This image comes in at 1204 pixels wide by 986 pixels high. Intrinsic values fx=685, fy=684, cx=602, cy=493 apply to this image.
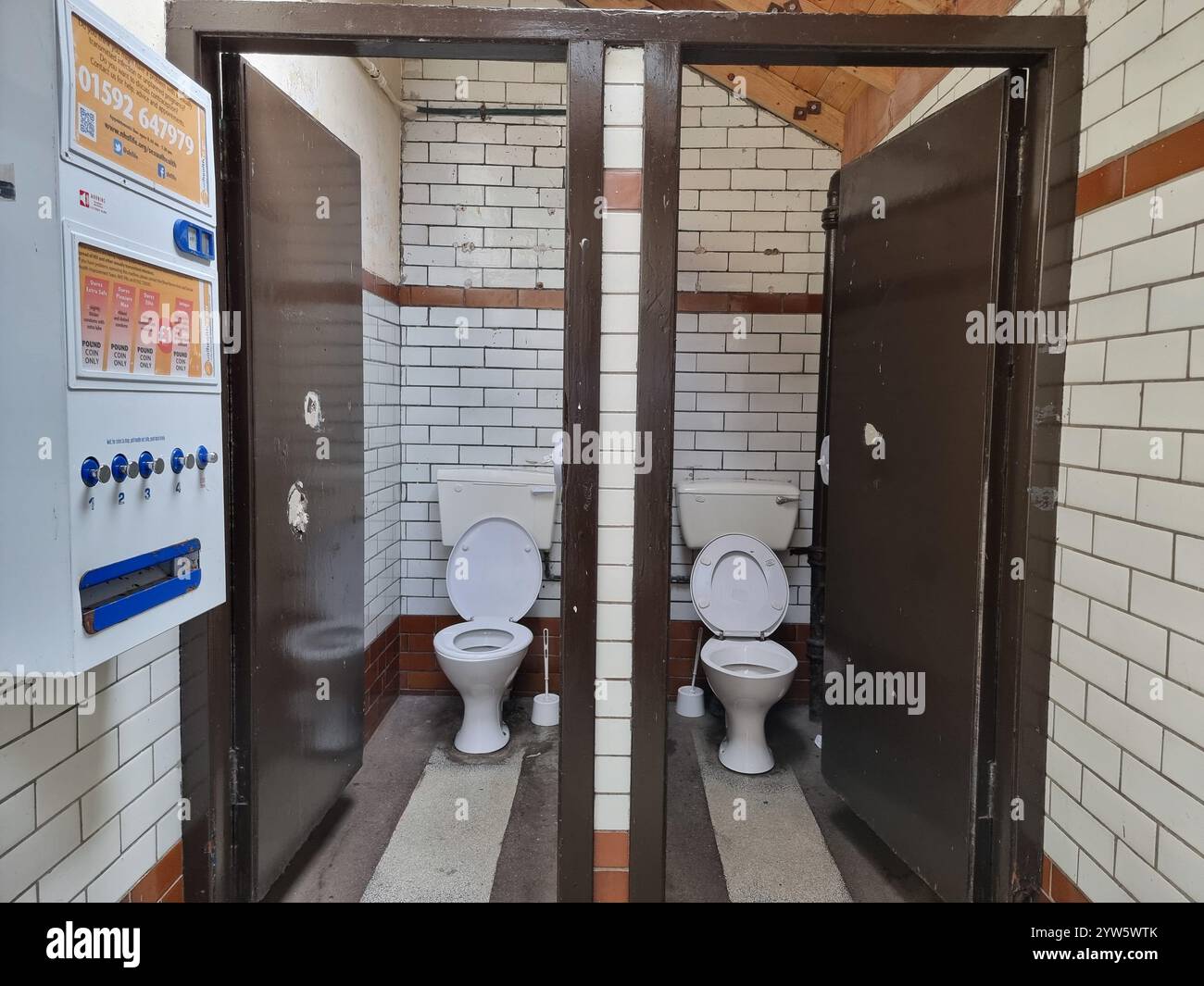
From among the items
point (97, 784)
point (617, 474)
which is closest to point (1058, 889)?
point (617, 474)

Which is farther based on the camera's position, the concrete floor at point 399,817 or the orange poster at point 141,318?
the concrete floor at point 399,817

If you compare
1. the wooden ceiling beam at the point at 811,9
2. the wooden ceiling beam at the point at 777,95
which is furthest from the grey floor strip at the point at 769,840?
the wooden ceiling beam at the point at 777,95

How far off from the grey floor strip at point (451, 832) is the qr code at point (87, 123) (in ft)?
6.40

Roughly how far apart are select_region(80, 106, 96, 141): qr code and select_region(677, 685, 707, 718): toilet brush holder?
2.87m

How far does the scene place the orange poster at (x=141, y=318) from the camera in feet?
3.27

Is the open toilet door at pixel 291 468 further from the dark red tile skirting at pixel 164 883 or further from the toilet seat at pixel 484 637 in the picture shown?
the toilet seat at pixel 484 637

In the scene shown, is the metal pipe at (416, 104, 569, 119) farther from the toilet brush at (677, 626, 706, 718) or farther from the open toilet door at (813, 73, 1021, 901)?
the toilet brush at (677, 626, 706, 718)

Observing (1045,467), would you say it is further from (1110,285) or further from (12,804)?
(12,804)

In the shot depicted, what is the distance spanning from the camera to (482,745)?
284 centimetres

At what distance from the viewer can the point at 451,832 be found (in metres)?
2.30

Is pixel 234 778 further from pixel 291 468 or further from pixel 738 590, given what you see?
pixel 738 590

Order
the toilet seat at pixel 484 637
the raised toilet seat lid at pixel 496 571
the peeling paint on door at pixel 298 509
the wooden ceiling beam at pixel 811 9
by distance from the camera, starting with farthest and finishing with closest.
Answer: the raised toilet seat lid at pixel 496 571, the toilet seat at pixel 484 637, the wooden ceiling beam at pixel 811 9, the peeling paint on door at pixel 298 509

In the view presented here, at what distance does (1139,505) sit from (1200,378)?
26cm
